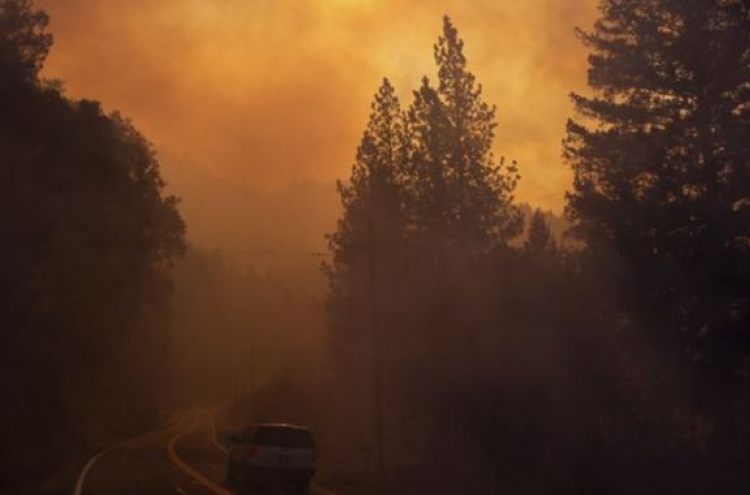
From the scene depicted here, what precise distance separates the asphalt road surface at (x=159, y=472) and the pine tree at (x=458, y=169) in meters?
16.3

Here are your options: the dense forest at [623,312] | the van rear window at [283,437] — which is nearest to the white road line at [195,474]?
the van rear window at [283,437]

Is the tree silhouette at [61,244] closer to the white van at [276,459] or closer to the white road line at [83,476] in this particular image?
the white road line at [83,476]

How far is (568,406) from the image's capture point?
2933 centimetres

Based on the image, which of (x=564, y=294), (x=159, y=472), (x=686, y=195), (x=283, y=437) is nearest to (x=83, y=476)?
(x=159, y=472)

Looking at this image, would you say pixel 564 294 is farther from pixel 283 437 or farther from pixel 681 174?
pixel 283 437

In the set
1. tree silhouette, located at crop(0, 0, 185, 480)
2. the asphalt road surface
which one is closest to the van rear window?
the asphalt road surface

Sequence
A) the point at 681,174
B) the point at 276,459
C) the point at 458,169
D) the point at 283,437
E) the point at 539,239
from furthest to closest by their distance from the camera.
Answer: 1. the point at 458,169
2. the point at 539,239
3. the point at 681,174
4. the point at 283,437
5. the point at 276,459

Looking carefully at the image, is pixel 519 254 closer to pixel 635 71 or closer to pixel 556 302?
pixel 556 302

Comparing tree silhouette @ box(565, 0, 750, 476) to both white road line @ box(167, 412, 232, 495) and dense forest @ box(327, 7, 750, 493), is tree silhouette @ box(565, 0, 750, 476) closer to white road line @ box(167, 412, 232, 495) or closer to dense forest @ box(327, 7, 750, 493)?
dense forest @ box(327, 7, 750, 493)

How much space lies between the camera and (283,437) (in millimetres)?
29094

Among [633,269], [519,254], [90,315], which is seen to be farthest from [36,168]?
[633,269]

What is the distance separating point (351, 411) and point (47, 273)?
22467mm

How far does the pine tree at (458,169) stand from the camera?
161ft

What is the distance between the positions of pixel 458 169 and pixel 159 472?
75.9 feet
